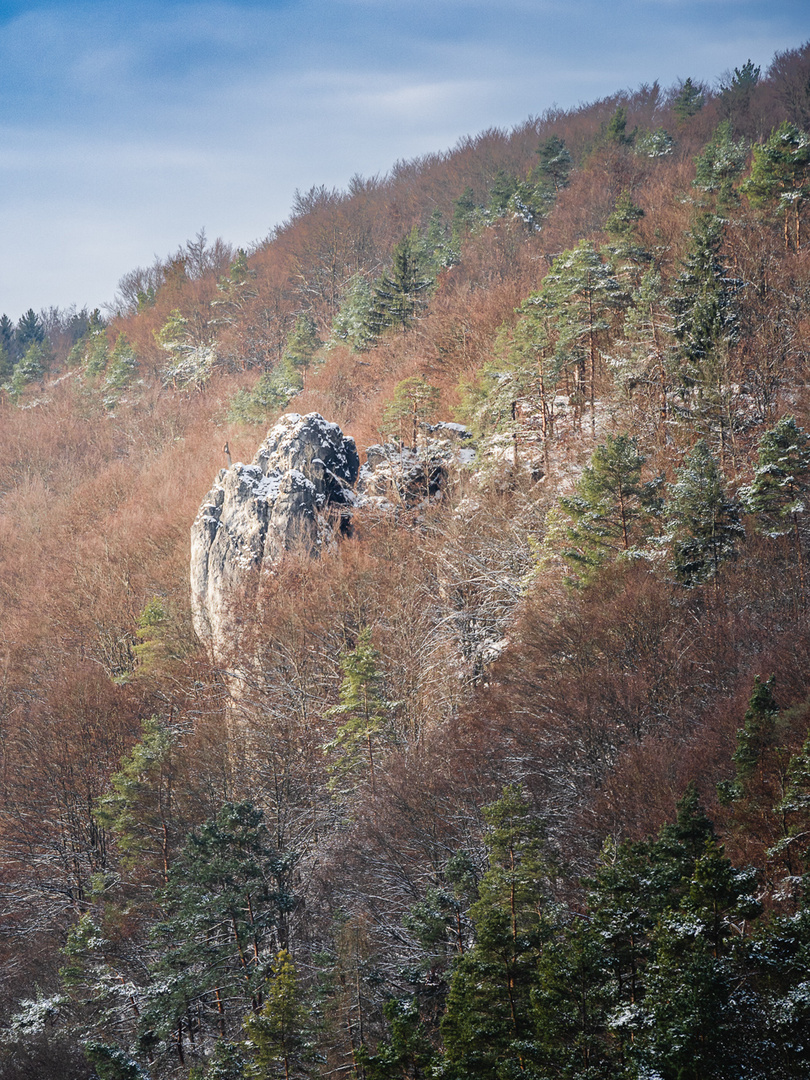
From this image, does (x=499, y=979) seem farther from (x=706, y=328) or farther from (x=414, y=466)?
(x=414, y=466)

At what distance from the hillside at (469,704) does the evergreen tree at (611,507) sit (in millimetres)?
113

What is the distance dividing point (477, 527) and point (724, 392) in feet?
29.2

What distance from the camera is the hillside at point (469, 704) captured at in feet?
31.5

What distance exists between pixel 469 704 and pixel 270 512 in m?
13.1

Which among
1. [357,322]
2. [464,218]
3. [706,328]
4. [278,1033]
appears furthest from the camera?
[464,218]

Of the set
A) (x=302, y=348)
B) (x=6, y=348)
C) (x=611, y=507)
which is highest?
(x=6, y=348)

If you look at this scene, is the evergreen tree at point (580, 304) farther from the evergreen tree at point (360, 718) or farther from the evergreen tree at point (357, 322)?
the evergreen tree at point (357, 322)

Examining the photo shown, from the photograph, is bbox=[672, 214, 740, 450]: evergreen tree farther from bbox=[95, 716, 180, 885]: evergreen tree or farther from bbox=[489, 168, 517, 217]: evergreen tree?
bbox=[489, 168, 517, 217]: evergreen tree

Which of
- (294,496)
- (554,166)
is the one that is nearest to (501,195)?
(554,166)

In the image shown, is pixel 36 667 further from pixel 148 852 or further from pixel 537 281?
pixel 537 281

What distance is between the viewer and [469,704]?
22.1 metres

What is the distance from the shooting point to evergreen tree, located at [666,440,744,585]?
1789 cm

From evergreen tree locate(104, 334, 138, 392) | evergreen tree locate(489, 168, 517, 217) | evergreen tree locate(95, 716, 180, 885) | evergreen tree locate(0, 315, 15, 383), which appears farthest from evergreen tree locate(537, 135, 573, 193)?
evergreen tree locate(0, 315, 15, 383)

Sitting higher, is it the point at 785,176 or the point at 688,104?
the point at 688,104
